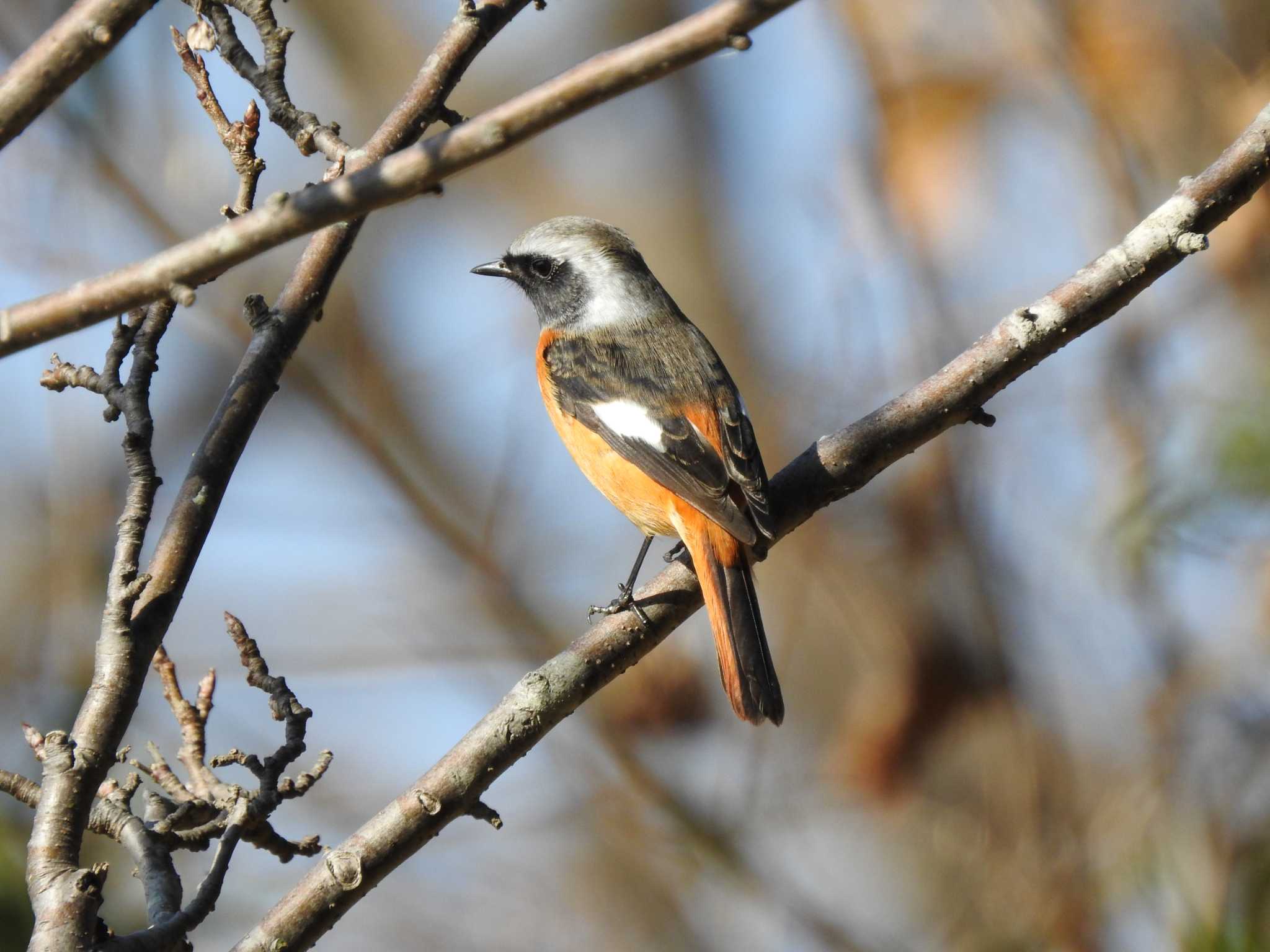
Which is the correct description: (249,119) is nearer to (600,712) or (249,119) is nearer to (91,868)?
(91,868)

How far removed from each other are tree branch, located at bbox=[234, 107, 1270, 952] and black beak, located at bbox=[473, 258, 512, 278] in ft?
6.85

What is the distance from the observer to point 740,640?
10.6ft

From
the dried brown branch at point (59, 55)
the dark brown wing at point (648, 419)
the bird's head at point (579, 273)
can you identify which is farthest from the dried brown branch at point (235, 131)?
the bird's head at point (579, 273)

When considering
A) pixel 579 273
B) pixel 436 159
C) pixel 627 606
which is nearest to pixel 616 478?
pixel 627 606

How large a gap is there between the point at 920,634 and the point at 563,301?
3338mm

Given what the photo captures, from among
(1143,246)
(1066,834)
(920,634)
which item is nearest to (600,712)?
(920,634)

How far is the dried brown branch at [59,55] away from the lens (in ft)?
5.35

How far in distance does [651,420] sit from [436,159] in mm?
2431

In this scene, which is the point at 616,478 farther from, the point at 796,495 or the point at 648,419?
the point at 796,495

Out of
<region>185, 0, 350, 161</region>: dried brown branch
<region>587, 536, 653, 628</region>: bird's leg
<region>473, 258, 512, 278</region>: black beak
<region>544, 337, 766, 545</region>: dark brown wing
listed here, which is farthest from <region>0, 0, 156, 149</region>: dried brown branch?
<region>473, 258, 512, 278</region>: black beak

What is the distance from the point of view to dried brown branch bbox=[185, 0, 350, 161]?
2.74 m

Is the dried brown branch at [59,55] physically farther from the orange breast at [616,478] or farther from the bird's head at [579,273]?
the bird's head at [579,273]

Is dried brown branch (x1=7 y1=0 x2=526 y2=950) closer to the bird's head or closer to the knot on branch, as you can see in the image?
the knot on branch

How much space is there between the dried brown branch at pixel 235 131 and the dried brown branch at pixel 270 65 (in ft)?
0.24
